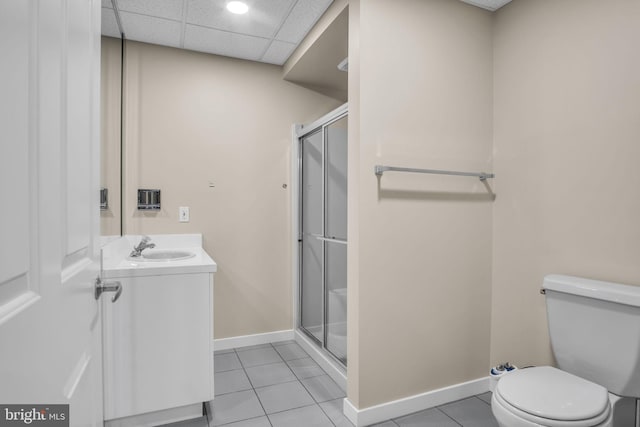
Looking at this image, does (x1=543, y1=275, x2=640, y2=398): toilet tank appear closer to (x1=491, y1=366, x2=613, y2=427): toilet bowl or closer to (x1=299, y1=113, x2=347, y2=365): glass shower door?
(x1=491, y1=366, x2=613, y2=427): toilet bowl

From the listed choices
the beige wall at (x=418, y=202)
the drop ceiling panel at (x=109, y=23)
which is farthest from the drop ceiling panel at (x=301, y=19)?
the drop ceiling panel at (x=109, y=23)

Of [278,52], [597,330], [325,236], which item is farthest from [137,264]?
[597,330]

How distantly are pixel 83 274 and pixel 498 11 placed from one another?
2.58 meters

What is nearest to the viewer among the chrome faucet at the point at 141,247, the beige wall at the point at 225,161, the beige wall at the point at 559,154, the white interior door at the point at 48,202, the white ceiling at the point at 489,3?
the white interior door at the point at 48,202

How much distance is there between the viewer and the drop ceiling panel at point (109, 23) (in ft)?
6.07

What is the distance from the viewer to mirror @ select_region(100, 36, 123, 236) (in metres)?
1.78

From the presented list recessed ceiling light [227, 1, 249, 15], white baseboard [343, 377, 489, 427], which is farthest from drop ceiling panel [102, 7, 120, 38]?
white baseboard [343, 377, 489, 427]

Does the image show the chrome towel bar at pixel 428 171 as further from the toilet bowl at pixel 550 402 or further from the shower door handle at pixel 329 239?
the toilet bowl at pixel 550 402

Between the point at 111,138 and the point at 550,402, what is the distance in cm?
249

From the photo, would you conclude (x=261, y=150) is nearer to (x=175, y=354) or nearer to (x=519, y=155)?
(x=175, y=354)

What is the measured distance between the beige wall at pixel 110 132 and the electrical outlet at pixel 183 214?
1.52ft

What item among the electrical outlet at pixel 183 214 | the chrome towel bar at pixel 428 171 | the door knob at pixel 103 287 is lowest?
the door knob at pixel 103 287

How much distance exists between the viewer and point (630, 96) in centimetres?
157

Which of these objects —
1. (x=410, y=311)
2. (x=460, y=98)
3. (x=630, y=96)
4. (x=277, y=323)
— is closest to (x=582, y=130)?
(x=630, y=96)
